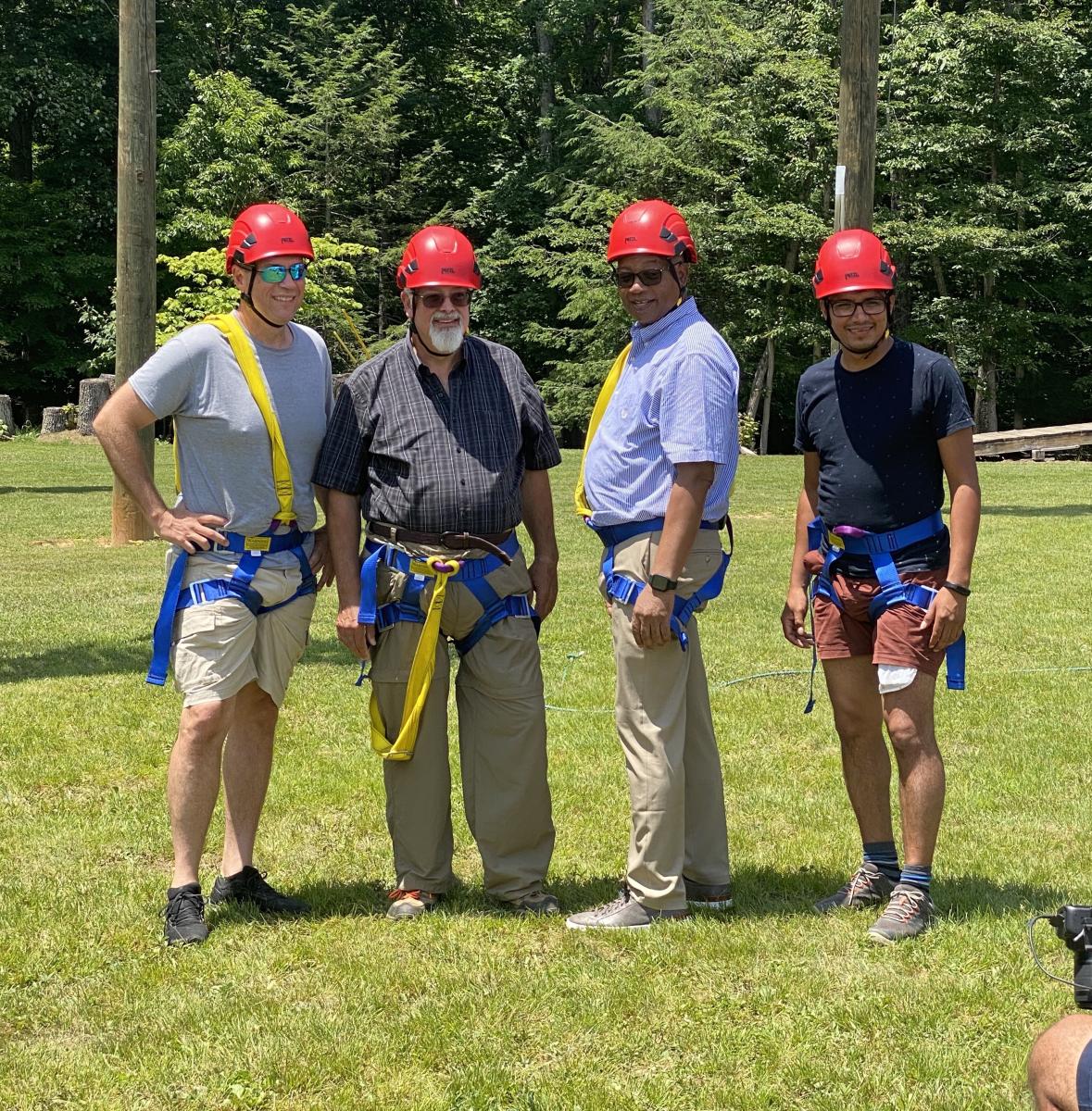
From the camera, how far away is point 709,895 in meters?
5.03

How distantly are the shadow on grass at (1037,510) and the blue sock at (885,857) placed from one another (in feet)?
40.9

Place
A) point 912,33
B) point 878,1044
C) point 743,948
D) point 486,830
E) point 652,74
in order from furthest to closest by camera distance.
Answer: point 652,74 → point 912,33 → point 486,830 → point 743,948 → point 878,1044

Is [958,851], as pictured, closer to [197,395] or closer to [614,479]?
[614,479]

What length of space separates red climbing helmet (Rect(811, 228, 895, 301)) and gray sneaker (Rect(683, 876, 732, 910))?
2.00 m

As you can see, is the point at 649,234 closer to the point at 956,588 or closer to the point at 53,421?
the point at 956,588

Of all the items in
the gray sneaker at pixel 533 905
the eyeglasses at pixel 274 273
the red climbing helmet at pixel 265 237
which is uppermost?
the red climbing helmet at pixel 265 237

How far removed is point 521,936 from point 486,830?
46 cm

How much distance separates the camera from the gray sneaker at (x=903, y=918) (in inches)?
180

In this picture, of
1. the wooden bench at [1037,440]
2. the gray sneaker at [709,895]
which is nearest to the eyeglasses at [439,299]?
the gray sneaker at [709,895]

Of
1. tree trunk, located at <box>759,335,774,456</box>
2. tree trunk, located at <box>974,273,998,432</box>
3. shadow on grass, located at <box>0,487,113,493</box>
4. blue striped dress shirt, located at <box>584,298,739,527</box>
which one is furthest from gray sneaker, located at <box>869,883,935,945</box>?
tree trunk, located at <box>974,273,998,432</box>

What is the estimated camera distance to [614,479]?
4781 millimetres

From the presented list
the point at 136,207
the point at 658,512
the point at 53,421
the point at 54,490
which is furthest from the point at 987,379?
the point at 658,512

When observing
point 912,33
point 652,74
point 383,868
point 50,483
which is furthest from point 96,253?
point 383,868

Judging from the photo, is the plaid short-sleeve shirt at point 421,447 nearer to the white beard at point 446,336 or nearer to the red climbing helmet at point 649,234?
the white beard at point 446,336
